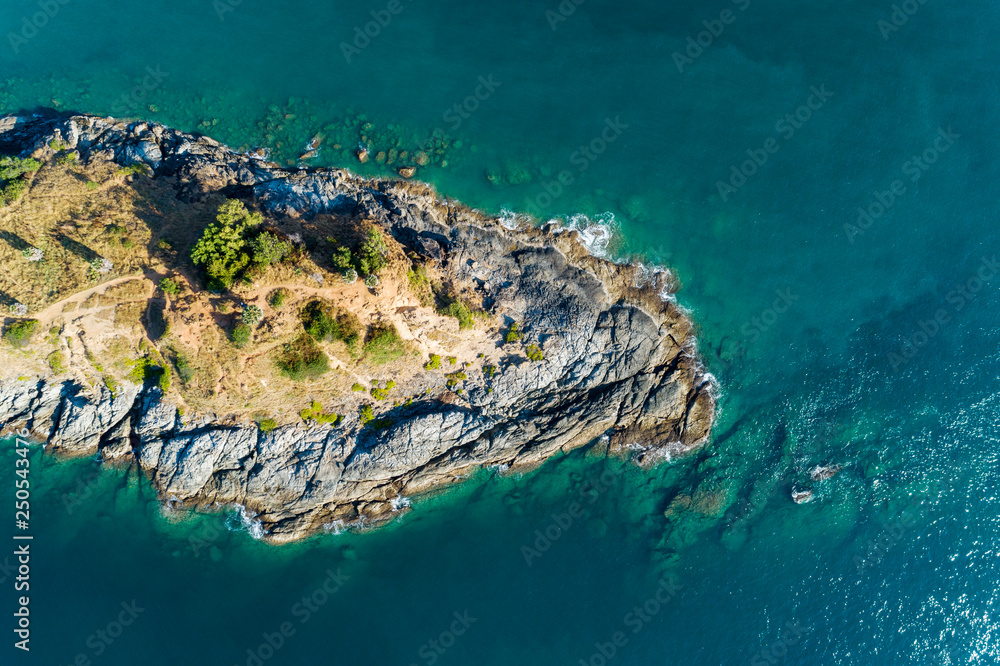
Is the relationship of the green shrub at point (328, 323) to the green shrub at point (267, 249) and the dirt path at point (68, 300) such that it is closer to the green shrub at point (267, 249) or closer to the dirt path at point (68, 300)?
the green shrub at point (267, 249)

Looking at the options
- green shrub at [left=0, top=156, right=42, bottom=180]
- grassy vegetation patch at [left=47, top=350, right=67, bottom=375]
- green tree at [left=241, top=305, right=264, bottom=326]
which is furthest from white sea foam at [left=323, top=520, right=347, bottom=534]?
green shrub at [left=0, top=156, right=42, bottom=180]

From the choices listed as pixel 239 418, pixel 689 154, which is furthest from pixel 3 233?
pixel 689 154

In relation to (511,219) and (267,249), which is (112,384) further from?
(511,219)

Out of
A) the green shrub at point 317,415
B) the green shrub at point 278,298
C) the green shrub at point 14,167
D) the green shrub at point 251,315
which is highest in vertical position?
the green shrub at point 14,167

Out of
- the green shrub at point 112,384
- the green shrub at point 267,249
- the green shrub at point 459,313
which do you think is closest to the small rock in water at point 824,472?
the green shrub at point 459,313

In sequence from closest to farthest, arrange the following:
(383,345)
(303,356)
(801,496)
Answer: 1. (303,356)
2. (383,345)
3. (801,496)

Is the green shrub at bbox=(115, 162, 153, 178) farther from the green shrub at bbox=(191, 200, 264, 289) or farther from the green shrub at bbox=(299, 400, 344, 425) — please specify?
the green shrub at bbox=(299, 400, 344, 425)

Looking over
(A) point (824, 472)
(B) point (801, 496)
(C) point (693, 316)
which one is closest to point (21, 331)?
(C) point (693, 316)

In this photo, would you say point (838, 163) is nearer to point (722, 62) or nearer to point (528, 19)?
point (722, 62)
